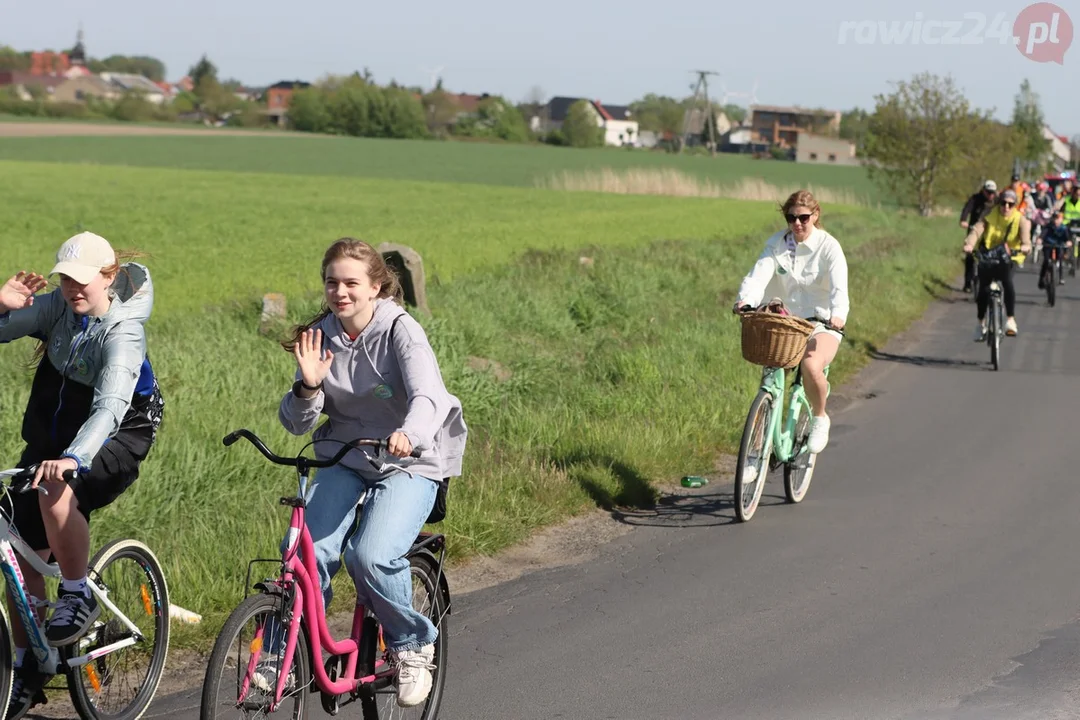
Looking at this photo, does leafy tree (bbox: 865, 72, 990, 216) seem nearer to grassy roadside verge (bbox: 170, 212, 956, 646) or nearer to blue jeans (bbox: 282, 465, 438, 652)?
grassy roadside verge (bbox: 170, 212, 956, 646)

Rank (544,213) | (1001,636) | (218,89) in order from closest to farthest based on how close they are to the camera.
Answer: (1001,636) < (544,213) < (218,89)

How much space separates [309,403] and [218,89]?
179864mm

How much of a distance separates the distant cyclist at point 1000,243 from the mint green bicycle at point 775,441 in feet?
24.1

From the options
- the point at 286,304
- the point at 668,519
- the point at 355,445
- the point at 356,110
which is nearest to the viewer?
the point at 355,445

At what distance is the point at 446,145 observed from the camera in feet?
413

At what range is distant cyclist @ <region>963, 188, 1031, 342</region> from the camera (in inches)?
619

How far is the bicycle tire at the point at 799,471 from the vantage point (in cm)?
895

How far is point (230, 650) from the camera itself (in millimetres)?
3986

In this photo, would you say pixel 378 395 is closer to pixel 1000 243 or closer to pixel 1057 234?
pixel 1000 243

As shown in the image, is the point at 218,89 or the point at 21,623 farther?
the point at 218,89

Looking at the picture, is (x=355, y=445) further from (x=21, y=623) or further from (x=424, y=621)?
(x=21, y=623)

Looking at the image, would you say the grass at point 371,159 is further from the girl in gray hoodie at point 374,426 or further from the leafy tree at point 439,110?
the girl in gray hoodie at point 374,426

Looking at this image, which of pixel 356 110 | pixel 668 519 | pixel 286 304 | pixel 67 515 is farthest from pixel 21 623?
pixel 356 110

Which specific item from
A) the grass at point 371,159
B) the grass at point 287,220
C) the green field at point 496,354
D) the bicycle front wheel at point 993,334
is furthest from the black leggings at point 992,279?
the grass at point 371,159
